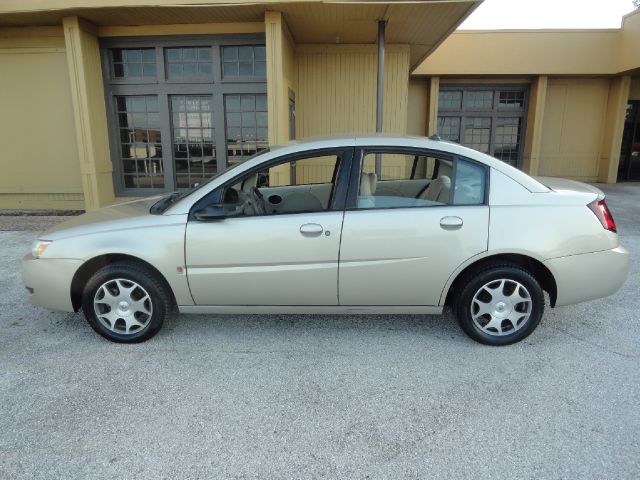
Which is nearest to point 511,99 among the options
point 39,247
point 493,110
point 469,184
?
point 493,110

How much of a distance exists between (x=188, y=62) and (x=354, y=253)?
693 cm

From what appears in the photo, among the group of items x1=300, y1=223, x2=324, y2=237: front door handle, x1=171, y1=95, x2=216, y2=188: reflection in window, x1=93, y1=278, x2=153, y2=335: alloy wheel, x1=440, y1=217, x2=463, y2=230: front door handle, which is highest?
x1=171, y1=95, x2=216, y2=188: reflection in window

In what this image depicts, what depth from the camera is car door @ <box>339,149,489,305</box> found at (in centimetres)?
329

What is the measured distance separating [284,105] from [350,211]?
16.9 ft

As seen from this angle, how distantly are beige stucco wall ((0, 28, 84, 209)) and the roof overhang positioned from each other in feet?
1.50

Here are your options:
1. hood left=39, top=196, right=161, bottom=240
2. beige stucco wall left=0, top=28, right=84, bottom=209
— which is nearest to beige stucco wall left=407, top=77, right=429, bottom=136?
beige stucco wall left=0, top=28, right=84, bottom=209

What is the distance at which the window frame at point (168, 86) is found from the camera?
8.38 m

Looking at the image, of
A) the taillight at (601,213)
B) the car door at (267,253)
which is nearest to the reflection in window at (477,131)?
the taillight at (601,213)

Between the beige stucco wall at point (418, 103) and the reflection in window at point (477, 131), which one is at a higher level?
the beige stucco wall at point (418, 103)

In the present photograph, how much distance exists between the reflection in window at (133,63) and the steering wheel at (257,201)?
19.2 ft

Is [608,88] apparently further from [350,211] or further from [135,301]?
[135,301]

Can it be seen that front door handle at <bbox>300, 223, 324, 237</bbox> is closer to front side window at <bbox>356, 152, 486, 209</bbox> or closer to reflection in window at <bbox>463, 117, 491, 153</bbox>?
front side window at <bbox>356, 152, 486, 209</bbox>

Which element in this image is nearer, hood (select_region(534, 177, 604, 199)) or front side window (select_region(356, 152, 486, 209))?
front side window (select_region(356, 152, 486, 209))

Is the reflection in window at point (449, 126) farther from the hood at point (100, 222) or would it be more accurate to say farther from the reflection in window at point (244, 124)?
the hood at point (100, 222)
